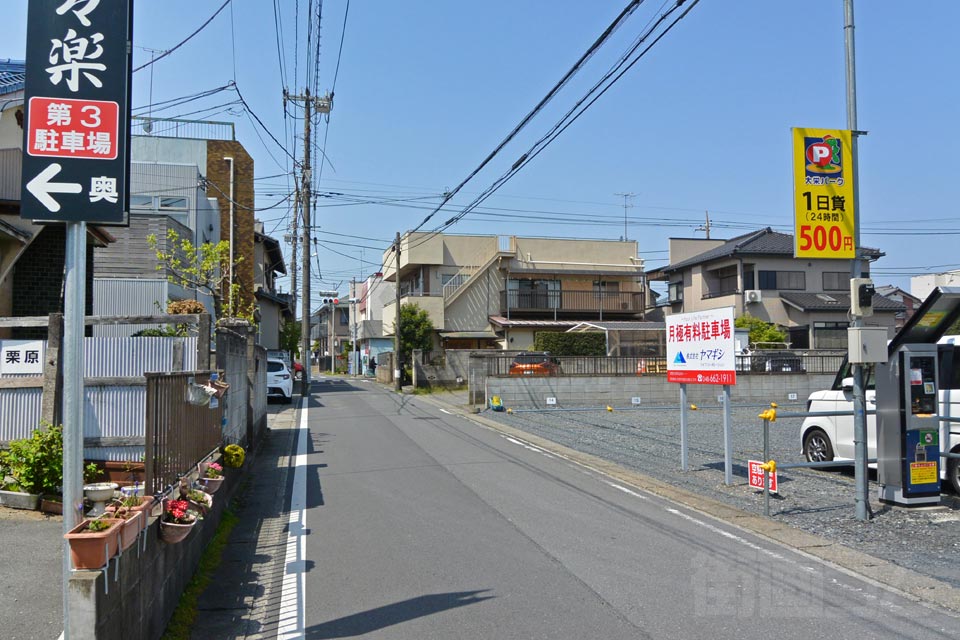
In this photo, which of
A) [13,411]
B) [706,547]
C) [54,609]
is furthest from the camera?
[13,411]

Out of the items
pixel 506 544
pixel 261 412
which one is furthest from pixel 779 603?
pixel 261 412

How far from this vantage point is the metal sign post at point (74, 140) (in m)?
4.01

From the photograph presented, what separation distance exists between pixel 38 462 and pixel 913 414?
989cm

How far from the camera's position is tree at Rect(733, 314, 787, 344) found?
33.8m

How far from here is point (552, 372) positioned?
26188 millimetres

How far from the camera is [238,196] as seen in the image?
116ft

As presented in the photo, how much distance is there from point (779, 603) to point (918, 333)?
17.3 feet

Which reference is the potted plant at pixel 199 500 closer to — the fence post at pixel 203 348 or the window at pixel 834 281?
the fence post at pixel 203 348

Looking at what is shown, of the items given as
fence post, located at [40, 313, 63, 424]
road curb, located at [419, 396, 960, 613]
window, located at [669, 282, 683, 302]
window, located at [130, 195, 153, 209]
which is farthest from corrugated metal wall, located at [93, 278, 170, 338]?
window, located at [669, 282, 683, 302]

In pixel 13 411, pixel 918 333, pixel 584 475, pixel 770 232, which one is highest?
pixel 770 232

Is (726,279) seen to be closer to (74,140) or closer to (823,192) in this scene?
(823,192)

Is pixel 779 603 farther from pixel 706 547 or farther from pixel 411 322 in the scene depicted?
pixel 411 322

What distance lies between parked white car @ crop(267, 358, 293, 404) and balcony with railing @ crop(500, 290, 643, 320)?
1493cm

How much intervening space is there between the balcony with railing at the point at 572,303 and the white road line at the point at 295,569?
28.6m
